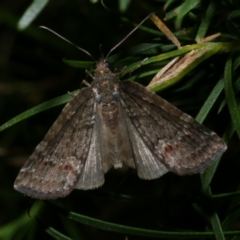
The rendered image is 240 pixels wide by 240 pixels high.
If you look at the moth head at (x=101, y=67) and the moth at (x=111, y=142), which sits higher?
the moth head at (x=101, y=67)

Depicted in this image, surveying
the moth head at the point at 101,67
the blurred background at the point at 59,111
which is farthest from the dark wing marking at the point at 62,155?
the blurred background at the point at 59,111

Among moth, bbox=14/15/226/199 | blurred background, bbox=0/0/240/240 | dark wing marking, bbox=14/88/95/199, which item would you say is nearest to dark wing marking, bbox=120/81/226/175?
moth, bbox=14/15/226/199

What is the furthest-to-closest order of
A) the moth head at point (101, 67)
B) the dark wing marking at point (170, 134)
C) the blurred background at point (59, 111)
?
1. the blurred background at point (59, 111)
2. the moth head at point (101, 67)
3. the dark wing marking at point (170, 134)

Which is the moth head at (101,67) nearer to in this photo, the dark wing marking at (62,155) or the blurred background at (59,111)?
the dark wing marking at (62,155)

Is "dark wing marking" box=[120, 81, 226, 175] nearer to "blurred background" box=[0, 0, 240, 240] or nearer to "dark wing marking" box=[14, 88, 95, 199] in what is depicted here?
"dark wing marking" box=[14, 88, 95, 199]

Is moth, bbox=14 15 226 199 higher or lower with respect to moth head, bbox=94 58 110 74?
lower

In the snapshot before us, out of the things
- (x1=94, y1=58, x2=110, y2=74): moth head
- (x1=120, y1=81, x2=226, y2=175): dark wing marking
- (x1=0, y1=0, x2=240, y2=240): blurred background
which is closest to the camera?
(x1=120, y1=81, x2=226, y2=175): dark wing marking

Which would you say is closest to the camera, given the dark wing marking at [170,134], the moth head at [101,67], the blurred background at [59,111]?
the dark wing marking at [170,134]
